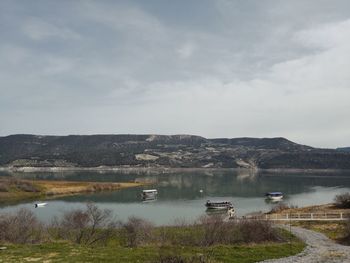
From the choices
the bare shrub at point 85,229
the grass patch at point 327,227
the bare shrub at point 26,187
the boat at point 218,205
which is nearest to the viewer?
the grass patch at point 327,227

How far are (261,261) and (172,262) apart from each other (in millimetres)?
6893

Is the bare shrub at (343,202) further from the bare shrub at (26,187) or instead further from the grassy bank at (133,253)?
the bare shrub at (26,187)

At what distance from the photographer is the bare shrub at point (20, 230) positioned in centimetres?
3366

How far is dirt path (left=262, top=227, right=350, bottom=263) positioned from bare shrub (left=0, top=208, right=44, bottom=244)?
63.0 feet

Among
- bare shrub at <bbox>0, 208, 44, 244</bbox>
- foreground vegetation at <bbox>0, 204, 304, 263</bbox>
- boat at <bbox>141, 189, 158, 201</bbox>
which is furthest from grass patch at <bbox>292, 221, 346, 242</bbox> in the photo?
boat at <bbox>141, 189, 158, 201</bbox>

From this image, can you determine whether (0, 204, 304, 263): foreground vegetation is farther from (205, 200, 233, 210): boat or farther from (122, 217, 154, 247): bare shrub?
(205, 200, 233, 210): boat

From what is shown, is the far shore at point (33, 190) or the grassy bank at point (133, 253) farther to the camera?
the far shore at point (33, 190)

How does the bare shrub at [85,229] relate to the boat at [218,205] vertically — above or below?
above

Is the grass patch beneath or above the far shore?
above

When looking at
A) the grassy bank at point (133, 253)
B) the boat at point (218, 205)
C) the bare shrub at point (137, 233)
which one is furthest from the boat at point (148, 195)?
the grassy bank at point (133, 253)

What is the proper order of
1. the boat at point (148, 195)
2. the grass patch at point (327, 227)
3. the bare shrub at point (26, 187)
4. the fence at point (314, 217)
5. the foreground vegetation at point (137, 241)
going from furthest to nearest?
the bare shrub at point (26, 187), the boat at point (148, 195), the fence at point (314, 217), the grass patch at point (327, 227), the foreground vegetation at point (137, 241)

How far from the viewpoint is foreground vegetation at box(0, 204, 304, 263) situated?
24.4 meters

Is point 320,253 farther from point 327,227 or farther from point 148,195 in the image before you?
point 148,195

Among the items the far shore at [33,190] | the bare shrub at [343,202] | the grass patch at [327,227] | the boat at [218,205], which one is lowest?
the boat at [218,205]
